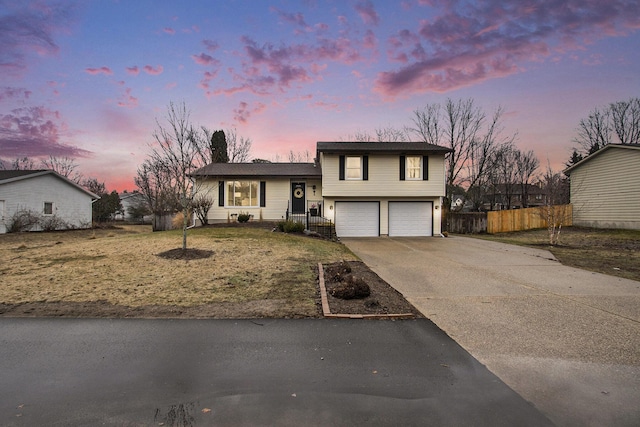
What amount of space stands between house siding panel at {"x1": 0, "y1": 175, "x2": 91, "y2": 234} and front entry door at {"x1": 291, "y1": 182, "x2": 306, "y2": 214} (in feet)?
61.5

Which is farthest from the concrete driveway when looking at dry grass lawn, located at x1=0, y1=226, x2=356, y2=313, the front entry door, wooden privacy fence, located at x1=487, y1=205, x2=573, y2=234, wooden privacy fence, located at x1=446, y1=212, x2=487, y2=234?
wooden privacy fence, located at x1=487, y1=205, x2=573, y2=234

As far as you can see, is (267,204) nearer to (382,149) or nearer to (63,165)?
(382,149)

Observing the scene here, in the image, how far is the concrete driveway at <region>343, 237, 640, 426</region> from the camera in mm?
2797

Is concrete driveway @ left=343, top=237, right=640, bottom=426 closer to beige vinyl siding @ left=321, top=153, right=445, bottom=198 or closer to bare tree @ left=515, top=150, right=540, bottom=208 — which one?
beige vinyl siding @ left=321, top=153, right=445, bottom=198

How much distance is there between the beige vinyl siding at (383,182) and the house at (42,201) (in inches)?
812

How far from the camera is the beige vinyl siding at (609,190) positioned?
1918 cm

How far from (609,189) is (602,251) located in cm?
1088

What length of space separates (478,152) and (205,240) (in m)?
29.8

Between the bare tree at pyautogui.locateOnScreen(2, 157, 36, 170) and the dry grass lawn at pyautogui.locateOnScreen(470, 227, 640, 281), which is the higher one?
the bare tree at pyautogui.locateOnScreen(2, 157, 36, 170)

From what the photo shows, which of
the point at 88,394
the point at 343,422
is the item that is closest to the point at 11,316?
the point at 88,394

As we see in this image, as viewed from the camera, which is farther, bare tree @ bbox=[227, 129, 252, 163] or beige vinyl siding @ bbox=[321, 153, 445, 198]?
bare tree @ bbox=[227, 129, 252, 163]

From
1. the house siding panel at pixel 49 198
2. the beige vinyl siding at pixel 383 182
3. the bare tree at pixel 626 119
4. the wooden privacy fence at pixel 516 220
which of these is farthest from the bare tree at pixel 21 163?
the bare tree at pixel 626 119

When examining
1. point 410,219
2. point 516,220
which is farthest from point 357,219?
point 516,220

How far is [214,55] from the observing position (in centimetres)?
1420
